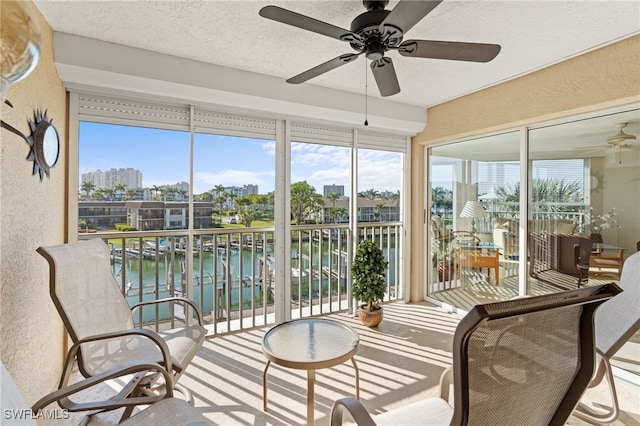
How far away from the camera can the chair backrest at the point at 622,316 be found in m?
1.79

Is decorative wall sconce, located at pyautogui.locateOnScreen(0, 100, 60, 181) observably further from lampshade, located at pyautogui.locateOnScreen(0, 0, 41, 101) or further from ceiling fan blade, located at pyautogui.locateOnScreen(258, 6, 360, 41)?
ceiling fan blade, located at pyautogui.locateOnScreen(258, 6, 360, 41)

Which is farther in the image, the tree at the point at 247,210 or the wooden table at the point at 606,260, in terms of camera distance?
the tree at the point at 247,210

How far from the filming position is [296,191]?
354cm

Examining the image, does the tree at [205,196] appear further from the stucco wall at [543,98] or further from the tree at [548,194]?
the tree at [548,194]

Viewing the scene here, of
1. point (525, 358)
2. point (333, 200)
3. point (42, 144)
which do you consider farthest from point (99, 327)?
point (333, 200)

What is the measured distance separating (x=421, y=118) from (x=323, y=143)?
1269 millimetres

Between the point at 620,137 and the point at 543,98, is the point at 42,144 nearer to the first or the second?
the point at 543,98

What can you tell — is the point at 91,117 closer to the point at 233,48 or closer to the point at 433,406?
the point at 233,48

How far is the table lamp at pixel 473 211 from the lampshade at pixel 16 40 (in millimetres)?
3682

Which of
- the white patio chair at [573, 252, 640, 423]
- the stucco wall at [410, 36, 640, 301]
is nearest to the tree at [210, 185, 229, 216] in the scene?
the stucco wall at [410, 36, 640, 301]

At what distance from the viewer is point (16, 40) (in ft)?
2.53

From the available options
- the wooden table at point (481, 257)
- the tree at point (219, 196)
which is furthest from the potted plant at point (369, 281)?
the tree at point (219, 196)

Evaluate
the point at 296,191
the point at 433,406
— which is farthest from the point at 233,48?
the point at 433,406

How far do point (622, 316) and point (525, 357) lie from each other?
1.57 m
